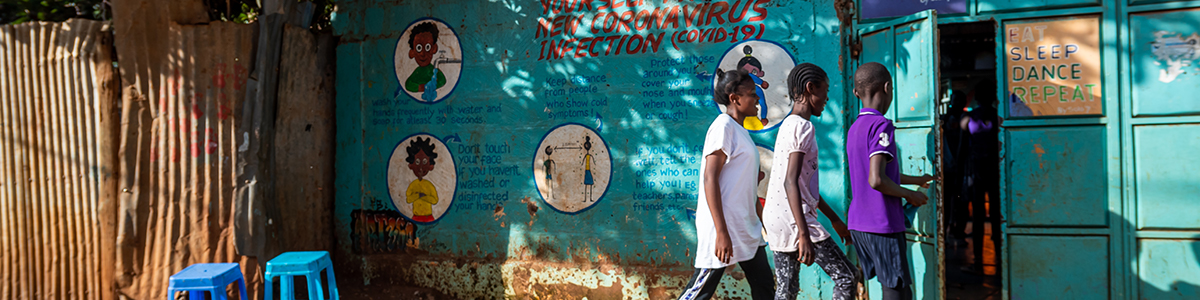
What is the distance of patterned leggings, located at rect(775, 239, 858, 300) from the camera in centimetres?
306

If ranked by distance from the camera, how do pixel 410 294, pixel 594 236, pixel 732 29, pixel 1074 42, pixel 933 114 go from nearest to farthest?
pixel 933 114
pixel 1074 42
pixel 732 29
pixel 594 236
pixel 410 294

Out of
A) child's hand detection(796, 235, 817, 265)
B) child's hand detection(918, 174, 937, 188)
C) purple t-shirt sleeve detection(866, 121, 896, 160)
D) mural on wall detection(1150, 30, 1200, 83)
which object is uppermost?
mural on wall detection(1150, 30, 1200, 83)

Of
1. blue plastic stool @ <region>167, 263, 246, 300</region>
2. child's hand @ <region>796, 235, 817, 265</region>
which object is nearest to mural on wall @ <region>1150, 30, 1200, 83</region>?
child's hand @ <region>796, 235, 817, 265</region>

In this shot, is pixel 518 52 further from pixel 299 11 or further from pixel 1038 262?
pixel 1038 262

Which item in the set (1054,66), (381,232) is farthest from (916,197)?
(381,232)

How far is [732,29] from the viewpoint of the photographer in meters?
4.23

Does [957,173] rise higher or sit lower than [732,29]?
lower

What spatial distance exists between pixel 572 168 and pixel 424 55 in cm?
145

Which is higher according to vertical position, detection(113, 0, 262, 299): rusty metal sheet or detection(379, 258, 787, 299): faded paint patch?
detection(113, 0, 262, 299): rusty metal sheet

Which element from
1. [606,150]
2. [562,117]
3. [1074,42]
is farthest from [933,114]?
[562,117]

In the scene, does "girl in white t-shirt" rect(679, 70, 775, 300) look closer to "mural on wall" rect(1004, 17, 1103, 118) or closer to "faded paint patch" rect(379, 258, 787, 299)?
"faded paint patch" rect(379, 258, 787, 299)

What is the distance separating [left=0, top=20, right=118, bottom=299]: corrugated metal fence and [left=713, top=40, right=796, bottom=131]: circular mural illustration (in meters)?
4.18

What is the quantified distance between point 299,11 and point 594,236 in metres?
2.72

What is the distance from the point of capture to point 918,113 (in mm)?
3518
